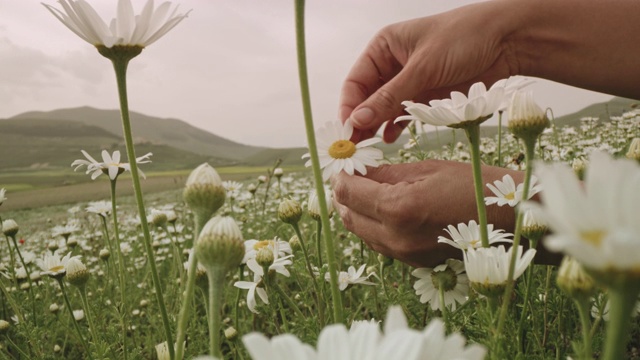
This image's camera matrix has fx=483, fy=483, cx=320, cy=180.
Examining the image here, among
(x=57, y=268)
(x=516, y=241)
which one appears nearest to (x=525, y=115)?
(x=516, y=241)

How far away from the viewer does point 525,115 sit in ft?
3.25

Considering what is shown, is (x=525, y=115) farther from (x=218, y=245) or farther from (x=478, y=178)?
(x=218, y=245)

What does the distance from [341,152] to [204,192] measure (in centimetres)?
80

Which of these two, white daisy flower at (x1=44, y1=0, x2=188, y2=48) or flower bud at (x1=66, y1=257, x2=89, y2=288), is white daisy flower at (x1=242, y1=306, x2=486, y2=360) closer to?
white daisy flower at (x1=44, y1=0, x2=188, y2=48)

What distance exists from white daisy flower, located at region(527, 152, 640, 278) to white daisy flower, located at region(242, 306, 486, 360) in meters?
0.14

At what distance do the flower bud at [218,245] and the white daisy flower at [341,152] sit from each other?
778 millimetres

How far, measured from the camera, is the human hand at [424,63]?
196cm

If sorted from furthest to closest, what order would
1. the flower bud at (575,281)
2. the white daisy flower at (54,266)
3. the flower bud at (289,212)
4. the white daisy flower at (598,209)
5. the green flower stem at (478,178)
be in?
the white daisy flower at (54,266), the flower bud at (289,212), the green flower stem at (478,178), the flower bud at (575,281), the white daisy flower at (598,209)

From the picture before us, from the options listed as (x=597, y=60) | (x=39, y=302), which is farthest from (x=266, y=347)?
(x=39, y=302)

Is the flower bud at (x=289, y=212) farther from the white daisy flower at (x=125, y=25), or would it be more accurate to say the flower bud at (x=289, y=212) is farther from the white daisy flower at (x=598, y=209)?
the white daisy flower at (x=598, y=209)

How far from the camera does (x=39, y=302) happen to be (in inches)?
132

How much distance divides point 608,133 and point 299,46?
5666 mm

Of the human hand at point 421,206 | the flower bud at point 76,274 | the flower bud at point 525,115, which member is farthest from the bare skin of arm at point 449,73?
the flower bud at point 76,274

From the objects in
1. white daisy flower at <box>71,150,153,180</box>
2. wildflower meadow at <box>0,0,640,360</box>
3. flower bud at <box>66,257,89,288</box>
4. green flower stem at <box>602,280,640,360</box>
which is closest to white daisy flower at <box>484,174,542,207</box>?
wildflower meadow at <box>0,0,640,360</box>
